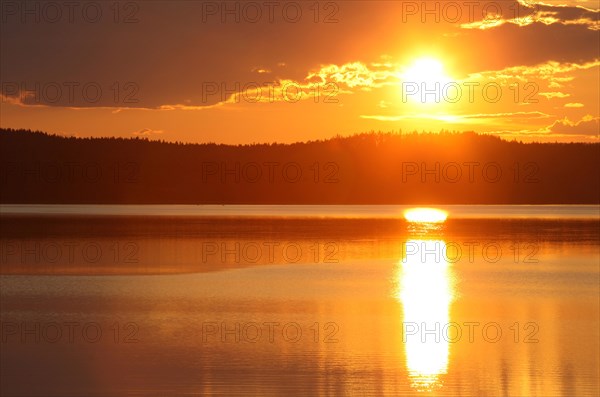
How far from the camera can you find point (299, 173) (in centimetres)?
17800

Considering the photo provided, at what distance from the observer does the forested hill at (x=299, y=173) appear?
154750mm

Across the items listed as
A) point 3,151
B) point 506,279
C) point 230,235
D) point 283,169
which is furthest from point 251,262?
point 283,169

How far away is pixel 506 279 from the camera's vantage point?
33969 millimetres

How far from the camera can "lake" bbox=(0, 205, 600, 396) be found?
15.6 meters

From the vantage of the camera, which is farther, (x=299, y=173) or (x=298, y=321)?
(x=299, y=173)

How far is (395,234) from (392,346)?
149ft

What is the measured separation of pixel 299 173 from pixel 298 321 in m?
155

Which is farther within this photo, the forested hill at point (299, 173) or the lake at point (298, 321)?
the forested hill at point (299, 173)

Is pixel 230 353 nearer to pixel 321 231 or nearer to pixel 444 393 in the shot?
pixel 444 393

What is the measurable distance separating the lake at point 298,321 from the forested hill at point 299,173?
113147 millimetres

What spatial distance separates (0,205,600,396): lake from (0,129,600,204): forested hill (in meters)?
113

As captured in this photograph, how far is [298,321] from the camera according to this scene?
22812mm

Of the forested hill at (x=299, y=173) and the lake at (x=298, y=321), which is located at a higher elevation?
the forested hill at (x=299, y=173)

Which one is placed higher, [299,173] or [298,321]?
[299,173]
